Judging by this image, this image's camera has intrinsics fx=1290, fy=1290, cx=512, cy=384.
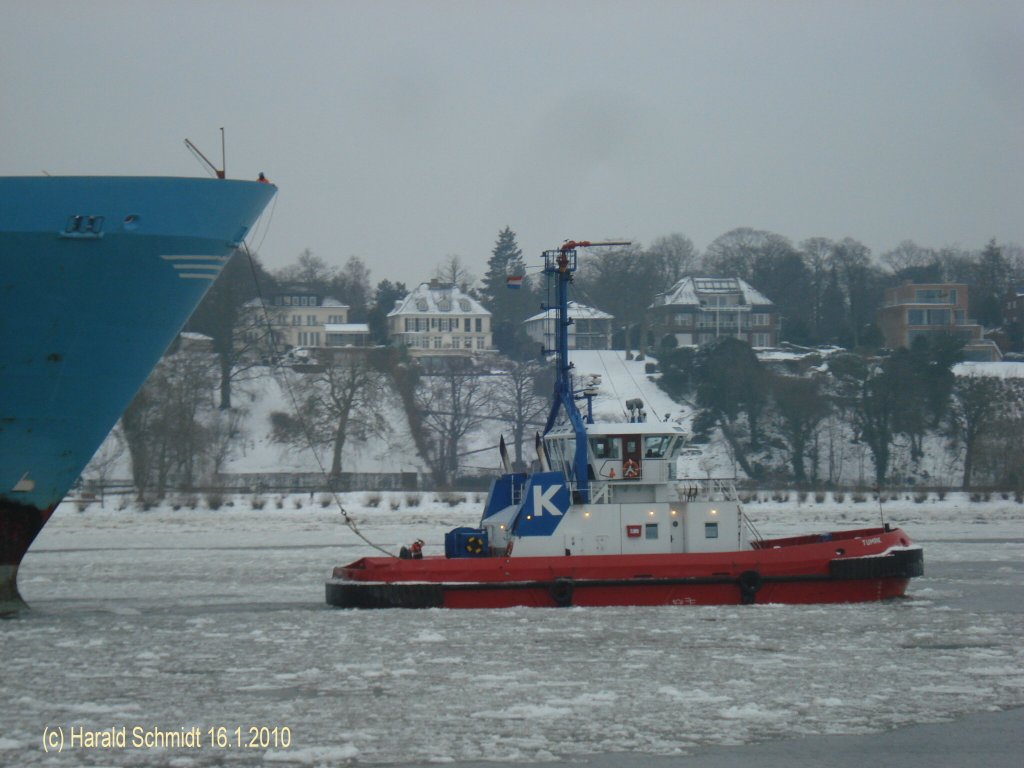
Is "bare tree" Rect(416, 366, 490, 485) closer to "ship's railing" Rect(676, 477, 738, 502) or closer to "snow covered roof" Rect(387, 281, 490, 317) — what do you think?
"snow covered roof" Rect(387, 281, 490, 317)

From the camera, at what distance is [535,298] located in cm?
9750

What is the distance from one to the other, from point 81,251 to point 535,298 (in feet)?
263

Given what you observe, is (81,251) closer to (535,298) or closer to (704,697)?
(704,697)

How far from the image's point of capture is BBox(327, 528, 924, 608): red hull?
19734 mm

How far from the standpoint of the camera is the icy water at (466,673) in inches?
439

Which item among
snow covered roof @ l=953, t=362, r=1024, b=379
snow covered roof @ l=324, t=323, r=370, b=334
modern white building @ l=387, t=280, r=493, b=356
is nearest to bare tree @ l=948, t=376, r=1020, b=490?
snow covered roof @ l=953, t=362, r=1024, b=379

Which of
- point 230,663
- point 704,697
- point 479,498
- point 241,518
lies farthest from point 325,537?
point 704,697

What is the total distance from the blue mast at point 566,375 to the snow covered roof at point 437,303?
224ft

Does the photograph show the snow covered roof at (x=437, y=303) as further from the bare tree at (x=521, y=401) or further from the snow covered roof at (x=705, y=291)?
the bare tree at (x=521, y=401)

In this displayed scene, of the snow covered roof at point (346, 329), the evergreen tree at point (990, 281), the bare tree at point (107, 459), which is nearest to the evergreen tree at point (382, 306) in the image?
the snow covered roof at point (346, 329)

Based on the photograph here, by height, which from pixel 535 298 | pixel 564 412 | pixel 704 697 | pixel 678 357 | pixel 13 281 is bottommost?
pixel 704 697

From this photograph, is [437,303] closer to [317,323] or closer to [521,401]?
[317,323]

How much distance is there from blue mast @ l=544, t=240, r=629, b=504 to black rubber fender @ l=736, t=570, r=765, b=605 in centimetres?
271

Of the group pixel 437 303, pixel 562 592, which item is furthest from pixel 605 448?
pixel 437 303
